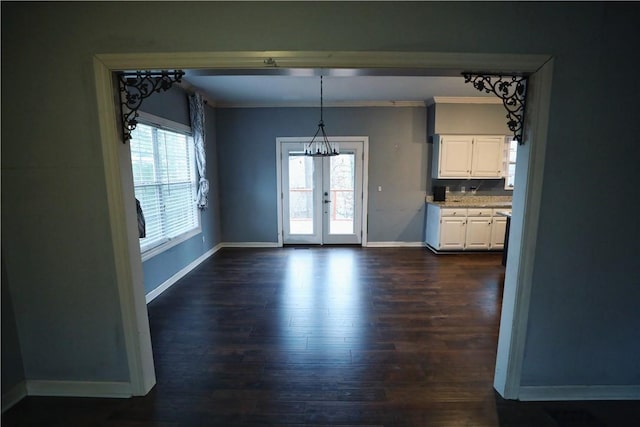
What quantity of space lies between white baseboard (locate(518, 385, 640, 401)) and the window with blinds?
3.80 metres

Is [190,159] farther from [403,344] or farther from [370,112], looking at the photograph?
[403,344]

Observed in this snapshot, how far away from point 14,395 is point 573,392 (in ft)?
12.4

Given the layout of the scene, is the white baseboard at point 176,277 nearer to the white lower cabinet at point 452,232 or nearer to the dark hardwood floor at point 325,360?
the dark hardwood floor at point 325,360

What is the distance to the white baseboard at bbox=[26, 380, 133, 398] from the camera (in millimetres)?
1981

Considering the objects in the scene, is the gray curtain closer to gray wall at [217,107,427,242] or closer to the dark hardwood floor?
gray wall at [217,107,427,242]

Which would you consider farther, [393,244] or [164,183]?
[393,244]

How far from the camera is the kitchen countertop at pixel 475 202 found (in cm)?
508

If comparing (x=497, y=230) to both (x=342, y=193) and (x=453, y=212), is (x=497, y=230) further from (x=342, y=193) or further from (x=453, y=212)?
(x=342, y=193)

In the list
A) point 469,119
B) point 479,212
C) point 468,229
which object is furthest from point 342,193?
point 469,119

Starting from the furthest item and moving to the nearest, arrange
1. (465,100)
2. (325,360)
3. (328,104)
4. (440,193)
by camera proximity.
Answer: (440,193) → (328,104) → (465,100) → (325,360)

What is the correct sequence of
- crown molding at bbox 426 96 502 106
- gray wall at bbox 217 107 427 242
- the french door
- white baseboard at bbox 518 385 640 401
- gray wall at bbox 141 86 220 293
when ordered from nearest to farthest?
white baseboard at bbox 518 385 640 401 → gray wall at bbox 141 86 220 293 → crown molding at bbox 426 96 502 106 → gray wall at bbox 217 107 427 242 → the french door

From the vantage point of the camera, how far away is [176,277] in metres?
4.00

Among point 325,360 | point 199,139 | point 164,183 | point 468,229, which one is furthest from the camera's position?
point 468,229

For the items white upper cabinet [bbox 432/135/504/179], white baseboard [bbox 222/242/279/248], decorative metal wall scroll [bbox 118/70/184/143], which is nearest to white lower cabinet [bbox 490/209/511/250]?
white upper cabinet [bbox 432/135/504/179]
